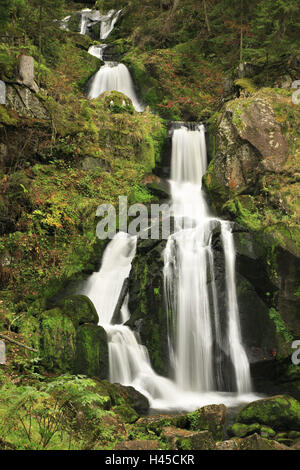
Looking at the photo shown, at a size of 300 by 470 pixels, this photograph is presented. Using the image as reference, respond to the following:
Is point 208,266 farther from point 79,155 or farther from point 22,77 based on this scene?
point 22,77

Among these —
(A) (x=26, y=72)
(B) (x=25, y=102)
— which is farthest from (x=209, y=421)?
(A) (x=26, y=72)

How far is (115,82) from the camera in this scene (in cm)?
2097

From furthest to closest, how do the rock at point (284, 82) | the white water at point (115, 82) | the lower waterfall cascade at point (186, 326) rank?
the white water at point (115, 82)
the rock at point (284, 82)
the lower waterfall cascade at point (186, 326)

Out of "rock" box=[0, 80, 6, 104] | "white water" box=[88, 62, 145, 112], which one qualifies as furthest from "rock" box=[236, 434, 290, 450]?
"white water" box=[88, 62, 145, 112]

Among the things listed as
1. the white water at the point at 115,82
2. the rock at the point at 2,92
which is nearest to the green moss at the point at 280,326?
the rock at the point at 2,92

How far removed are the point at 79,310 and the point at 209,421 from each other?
12.7 feet

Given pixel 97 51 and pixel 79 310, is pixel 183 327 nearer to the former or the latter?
pixel 79 310

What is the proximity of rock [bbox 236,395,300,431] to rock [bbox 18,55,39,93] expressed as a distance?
36.7 feet

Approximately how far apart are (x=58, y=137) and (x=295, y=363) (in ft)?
34.4

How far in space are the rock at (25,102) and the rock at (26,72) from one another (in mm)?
222

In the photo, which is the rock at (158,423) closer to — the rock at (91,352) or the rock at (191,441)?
the rock at (191,441)

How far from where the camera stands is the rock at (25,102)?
11.2 m
